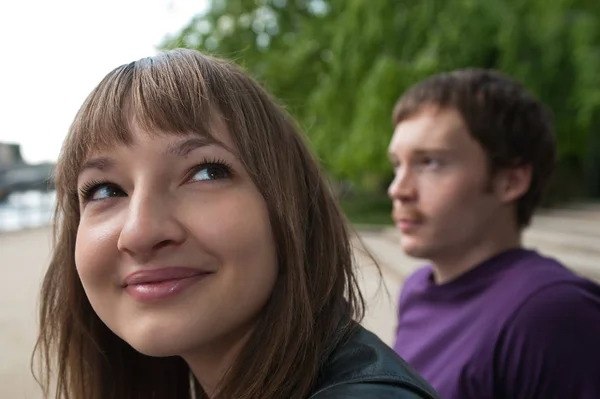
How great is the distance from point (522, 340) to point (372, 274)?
3.89m

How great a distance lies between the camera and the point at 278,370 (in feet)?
2.89

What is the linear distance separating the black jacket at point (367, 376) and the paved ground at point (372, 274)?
39cm

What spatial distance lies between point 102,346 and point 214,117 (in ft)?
1.77

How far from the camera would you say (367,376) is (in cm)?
78

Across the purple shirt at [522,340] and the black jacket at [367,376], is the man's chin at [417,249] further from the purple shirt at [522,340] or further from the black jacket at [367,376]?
the black jacket at [367,376]

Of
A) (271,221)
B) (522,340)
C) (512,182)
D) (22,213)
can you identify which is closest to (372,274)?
(512,182)

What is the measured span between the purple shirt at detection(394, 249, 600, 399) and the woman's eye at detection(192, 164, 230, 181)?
0.81m

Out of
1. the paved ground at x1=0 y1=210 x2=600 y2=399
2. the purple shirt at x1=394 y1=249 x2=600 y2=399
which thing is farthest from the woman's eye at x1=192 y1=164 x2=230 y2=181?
the purple shirt at x1=394 y1=249 x2=600 y2=399

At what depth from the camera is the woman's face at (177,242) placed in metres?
0.82

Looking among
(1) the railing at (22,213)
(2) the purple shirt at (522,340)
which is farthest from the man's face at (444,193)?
(1) the railing at (22,213)

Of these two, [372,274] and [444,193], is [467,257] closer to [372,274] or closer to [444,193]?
[444,193]

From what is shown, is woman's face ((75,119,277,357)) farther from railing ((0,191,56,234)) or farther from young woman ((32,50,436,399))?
railing ((0,191,56,234))

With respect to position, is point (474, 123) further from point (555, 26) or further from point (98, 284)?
point (555, 26)

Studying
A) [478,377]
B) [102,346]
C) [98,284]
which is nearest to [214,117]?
[98,284]
